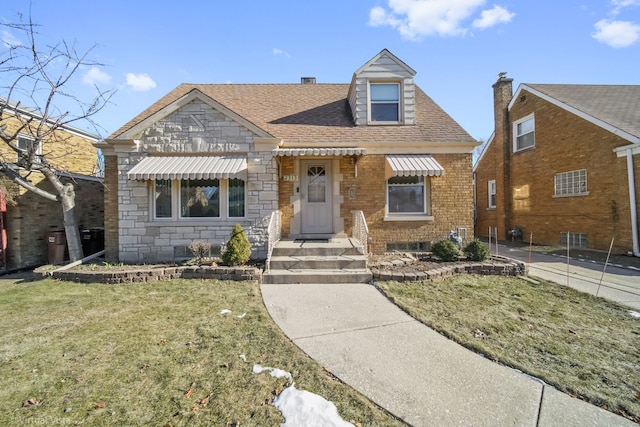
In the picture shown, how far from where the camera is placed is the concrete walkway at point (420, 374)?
264 cm

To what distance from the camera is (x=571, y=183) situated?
12.4 m

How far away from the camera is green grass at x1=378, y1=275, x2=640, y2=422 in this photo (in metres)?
3.17

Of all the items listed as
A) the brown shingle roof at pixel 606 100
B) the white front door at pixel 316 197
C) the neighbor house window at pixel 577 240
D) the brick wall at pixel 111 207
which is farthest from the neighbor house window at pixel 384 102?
the brick wall at pixel 111 207

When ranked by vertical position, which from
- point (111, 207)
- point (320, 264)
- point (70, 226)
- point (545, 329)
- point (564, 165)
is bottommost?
point (545, 329)

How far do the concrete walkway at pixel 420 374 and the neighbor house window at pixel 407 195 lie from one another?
5379mm

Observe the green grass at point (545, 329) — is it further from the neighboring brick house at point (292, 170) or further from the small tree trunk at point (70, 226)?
the small tree trunk at point (70, 226)

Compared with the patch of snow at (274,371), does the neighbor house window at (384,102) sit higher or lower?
higher

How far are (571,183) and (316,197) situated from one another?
38.5ft

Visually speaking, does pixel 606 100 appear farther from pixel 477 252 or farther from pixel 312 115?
pixel 312 115

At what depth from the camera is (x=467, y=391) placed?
2.98 m

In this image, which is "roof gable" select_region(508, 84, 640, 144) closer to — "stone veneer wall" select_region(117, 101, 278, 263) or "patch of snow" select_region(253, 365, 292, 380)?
"stone veneer wall" select_region(117, 101, 278, 263)

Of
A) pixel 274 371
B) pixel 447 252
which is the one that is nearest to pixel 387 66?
pixel 447 252

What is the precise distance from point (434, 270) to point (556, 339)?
10.0 ft

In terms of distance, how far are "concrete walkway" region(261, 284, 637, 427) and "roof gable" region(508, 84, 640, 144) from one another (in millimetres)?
11900
